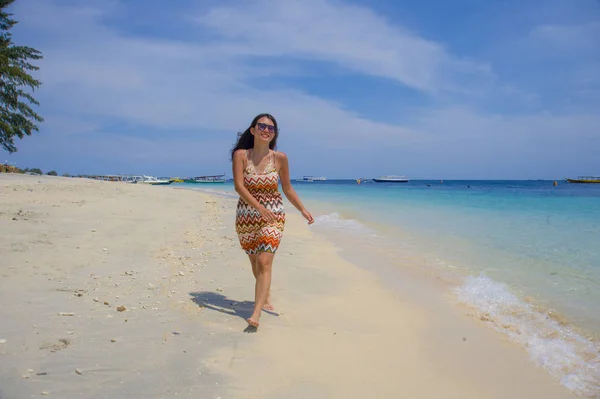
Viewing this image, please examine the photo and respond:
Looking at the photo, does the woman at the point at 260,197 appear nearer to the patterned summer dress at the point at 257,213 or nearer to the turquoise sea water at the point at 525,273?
the patterned summer dress at the point at 257,213

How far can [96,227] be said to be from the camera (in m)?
7.25

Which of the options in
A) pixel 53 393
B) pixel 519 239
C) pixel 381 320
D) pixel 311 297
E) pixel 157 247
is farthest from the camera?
pixel 519 239

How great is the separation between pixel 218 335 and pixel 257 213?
1062 millimetres

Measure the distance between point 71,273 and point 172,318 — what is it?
5.45 feet

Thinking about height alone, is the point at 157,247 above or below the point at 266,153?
below

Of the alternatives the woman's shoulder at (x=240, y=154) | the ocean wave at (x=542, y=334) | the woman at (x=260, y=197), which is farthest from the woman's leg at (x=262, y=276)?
the ocean wave at (x=542, y=334)

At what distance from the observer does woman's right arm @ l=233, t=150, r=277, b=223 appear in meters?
3.60

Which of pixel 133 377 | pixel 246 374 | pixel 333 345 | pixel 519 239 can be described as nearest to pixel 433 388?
pixel 333 345

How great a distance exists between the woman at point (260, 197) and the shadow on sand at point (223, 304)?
32 centimetres

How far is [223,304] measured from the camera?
164 inches

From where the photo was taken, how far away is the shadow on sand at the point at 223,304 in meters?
3.94

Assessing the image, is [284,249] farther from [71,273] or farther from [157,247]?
[71,273]

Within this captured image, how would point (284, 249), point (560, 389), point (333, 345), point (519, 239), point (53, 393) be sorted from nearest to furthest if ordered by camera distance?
point (53, 393) < point (560, 389) < point (333, 345) < point (284, 249) < point (519, 239)

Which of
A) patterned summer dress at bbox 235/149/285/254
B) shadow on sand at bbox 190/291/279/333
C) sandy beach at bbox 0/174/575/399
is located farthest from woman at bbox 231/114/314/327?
sandy beach at bbox 0/174/575/399
